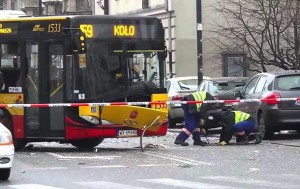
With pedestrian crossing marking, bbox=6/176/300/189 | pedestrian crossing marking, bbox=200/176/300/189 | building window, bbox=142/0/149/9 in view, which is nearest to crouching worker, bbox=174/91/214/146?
pedestrian crossing marking, bbox=200/176/300/189

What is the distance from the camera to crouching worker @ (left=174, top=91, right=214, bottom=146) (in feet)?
55.1

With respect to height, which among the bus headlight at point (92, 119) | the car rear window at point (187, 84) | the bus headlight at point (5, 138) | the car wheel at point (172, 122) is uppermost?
the car rear window at point (187, 84)

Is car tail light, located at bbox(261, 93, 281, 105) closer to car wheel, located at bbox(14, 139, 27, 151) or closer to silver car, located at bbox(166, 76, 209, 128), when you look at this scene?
car wheel, located at bbox(14, 139, 27, 151)

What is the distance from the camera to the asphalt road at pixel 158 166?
1093cm

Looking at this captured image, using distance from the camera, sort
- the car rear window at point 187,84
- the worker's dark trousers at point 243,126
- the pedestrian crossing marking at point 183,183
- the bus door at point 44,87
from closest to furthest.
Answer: the pedestrian crossing marking at point 183,183 < the bus door at point 44,87 < the worker's dark trousers at point 243,126 < the car rear window at point 187,84

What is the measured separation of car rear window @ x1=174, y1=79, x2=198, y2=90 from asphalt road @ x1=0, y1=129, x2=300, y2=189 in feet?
20.8

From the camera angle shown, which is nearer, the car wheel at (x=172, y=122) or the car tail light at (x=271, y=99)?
the car tail light at (x=271, y=99)

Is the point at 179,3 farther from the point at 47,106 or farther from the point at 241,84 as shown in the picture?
the point at 47,106

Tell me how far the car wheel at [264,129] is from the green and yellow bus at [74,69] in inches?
118

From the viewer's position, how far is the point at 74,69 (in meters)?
15.4

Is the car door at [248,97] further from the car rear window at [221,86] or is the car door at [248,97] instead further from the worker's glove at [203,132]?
the car rear window at [221,86]

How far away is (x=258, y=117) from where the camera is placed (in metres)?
18.5

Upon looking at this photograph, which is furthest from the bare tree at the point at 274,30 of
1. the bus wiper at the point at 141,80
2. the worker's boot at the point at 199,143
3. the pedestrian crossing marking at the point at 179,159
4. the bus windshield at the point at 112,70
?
the pedestrian crossing marking at the point at 179,159

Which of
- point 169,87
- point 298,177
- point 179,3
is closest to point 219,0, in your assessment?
point 179,3
